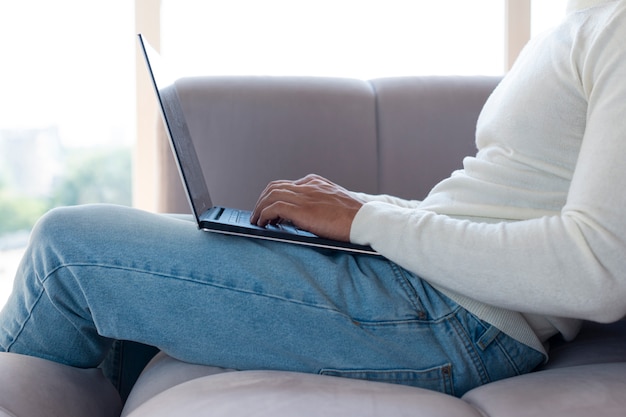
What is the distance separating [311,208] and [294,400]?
304mm

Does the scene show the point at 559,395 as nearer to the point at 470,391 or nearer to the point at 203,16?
the point at 470,391

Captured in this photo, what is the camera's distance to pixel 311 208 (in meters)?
0.98

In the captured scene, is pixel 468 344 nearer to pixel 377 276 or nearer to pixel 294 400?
pixel 377 276

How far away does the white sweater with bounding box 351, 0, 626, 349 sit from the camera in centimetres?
83

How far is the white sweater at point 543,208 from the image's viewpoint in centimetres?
83

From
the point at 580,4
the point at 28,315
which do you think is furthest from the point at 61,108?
the point at 580,4

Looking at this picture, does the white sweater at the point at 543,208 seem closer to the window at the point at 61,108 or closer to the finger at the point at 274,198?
the finger at the point at 274,198

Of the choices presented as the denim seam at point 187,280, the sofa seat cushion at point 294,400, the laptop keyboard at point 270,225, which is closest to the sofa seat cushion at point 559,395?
the sofa seat cushion at point 294,400

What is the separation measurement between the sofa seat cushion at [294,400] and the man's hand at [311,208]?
0.21 meters

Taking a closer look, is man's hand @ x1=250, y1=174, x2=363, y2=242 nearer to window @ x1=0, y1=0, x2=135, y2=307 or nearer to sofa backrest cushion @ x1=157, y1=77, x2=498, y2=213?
sofa backrest cushion @ x1=157, y1=77, x2=498, y2=213

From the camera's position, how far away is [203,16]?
2.71 metres

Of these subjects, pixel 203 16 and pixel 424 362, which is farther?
pixel 203 16

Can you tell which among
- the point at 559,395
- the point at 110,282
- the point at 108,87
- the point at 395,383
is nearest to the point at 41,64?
the point at 108,87

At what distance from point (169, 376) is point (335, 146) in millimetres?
898
